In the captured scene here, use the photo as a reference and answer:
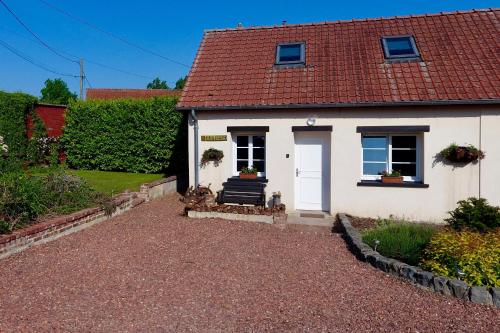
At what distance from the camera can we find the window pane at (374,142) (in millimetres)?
9977

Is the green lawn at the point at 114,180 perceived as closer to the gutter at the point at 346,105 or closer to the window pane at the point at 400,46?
the gutter at the point at 346,105

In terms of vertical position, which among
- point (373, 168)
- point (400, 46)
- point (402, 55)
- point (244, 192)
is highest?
point (400, 46)

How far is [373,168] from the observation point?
10086mm

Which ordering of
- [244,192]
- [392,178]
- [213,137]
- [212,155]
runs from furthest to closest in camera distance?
[213,137] → [212,155] → [244,192] → [392,178]

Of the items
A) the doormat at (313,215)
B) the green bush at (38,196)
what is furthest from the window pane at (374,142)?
the green bush at (38,196)

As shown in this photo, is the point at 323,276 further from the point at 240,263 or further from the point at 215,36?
the point at 215,36

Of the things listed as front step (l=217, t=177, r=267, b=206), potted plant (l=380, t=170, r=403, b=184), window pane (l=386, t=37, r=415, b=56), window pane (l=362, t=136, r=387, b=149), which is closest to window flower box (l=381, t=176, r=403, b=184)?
potted plant (l=380, t=170, r=403, b=184)

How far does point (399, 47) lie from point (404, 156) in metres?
3.48

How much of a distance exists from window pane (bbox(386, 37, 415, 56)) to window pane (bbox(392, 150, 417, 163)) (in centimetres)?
301

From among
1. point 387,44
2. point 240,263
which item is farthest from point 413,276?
point 387,44

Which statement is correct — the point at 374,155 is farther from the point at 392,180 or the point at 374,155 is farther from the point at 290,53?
the point at 290,53

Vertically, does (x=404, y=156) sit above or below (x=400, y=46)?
below

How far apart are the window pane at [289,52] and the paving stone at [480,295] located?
27.8 ft

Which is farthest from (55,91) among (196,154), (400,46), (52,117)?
(400,46)
